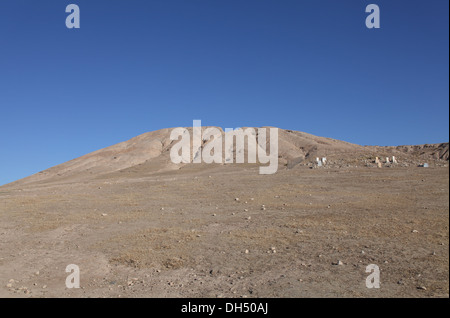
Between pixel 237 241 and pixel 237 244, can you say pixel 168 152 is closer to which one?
pixel 237 241

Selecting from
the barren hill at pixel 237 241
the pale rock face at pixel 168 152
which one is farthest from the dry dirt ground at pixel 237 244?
the pale rock face at pixel 168 152

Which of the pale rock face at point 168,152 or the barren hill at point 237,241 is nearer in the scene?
the barren hill at point 237,241

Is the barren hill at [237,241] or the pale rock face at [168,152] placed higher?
the pale rock face at [168,152]

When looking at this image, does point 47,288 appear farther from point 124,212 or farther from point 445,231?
point 445,231

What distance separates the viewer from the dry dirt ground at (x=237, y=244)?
351 inches

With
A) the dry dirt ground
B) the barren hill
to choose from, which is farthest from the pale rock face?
the dry dirt ground

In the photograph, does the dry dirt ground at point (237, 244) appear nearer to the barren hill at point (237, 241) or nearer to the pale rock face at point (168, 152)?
the barren hill at point (237, 241)

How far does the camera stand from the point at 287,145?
6550cm

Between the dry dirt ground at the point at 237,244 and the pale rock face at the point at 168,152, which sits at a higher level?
the pale rock face at the point at 168,152

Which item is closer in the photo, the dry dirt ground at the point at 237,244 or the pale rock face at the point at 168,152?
the dry dirt ground at the point at 237,244

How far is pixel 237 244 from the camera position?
12.1 metres

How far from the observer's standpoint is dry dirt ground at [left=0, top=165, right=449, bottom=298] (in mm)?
8922

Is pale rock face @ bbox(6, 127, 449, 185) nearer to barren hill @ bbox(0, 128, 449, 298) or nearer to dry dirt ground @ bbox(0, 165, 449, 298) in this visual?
barren hill @ bbox(0, 128, 449, 298)

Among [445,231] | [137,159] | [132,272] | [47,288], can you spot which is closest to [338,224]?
[445,231]
